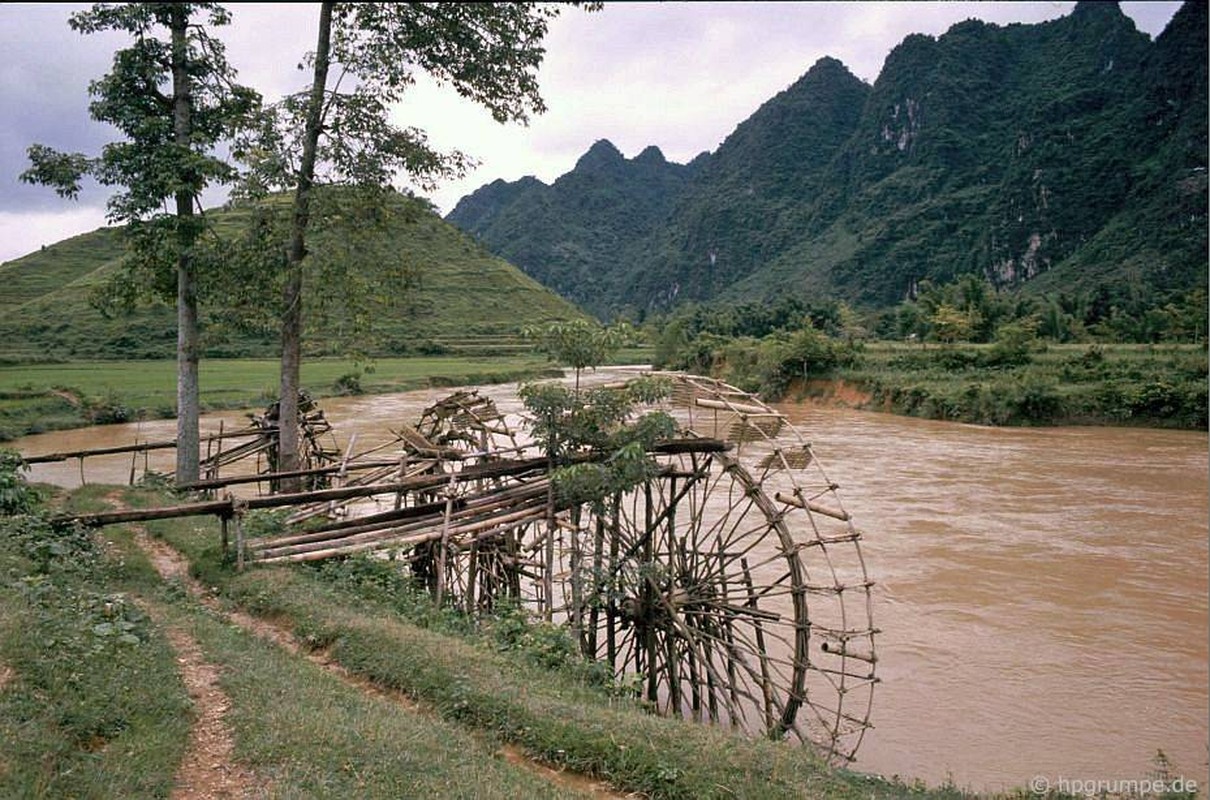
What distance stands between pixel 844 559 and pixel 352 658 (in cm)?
1101

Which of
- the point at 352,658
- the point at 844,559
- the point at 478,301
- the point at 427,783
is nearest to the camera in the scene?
the point at 427,783

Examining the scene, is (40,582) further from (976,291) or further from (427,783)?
(976,291)

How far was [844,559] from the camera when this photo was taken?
50.0ft

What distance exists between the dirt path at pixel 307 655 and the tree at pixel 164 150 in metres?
3.89

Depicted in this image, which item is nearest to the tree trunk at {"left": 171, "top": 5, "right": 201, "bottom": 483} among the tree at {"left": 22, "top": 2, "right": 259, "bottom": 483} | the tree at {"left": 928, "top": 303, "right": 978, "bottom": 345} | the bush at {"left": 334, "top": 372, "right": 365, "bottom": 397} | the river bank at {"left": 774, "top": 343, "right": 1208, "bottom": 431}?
the tree at {"left": 22, "top": 2, "right": 259, "bottom": 483}

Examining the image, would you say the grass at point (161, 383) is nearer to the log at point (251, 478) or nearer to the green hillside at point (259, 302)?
the green hillside at point (259, 302)

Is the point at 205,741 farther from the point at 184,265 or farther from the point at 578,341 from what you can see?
the point at 184,265

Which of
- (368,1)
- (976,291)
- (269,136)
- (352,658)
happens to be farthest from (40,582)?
(976,291)

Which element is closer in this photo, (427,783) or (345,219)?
(427,783)

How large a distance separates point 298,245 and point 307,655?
23.5ft

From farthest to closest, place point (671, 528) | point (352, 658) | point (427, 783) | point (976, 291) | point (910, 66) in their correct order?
point (910, 66), point (976, 291), point (671, 528), point (352, 658), point (427, 783)

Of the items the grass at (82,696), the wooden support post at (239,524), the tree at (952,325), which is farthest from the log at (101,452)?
the tree at (952,325)

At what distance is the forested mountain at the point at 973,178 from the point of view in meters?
90.0

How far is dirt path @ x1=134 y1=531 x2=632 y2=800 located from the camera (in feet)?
16.8
